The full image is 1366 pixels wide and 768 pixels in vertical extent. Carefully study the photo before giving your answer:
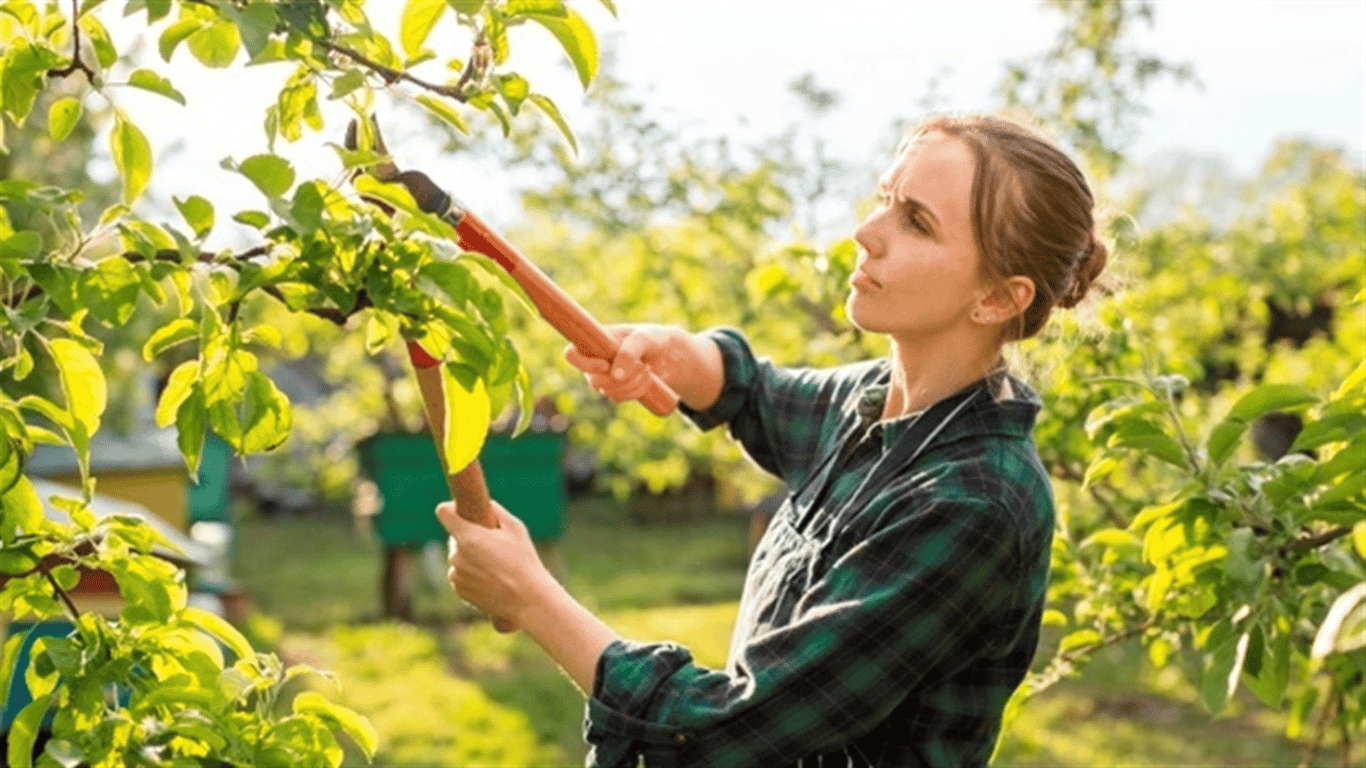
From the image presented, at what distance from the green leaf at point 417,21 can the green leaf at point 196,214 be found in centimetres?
24

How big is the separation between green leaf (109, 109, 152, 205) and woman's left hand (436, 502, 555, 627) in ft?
1.83

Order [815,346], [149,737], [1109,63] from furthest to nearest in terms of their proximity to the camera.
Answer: [1109,63]
[815,346]
[149,737]

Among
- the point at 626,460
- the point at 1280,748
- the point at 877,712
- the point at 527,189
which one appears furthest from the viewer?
the point at 1280,748

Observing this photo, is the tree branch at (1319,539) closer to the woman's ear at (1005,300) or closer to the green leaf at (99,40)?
the woman's ear at (1005,300)


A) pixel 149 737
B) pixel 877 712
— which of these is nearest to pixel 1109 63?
pixel 877 712

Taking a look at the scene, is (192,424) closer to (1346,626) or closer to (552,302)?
(552,302)

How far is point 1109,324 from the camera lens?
3203mm

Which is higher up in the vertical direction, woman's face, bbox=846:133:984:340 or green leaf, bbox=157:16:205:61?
green leaf, bbox=157:16:205:61

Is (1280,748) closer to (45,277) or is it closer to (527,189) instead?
(527,189)

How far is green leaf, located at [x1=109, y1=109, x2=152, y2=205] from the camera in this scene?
5.65 feet

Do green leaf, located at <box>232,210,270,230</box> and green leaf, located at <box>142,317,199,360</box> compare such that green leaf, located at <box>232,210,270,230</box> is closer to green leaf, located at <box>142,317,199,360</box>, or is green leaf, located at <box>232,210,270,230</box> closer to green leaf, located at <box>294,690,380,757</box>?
green leaf, located at <box>142,317,199,360</box>

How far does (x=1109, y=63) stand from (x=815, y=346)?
6.38 feet

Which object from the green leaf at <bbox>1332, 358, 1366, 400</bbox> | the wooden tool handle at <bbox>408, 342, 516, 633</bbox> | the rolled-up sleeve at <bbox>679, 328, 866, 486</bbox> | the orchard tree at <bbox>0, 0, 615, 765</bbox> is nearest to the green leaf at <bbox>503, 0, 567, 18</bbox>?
the orchard tree at <bbox>0, 0, 615, 765</bbox>

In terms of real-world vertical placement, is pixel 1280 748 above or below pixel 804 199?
below
